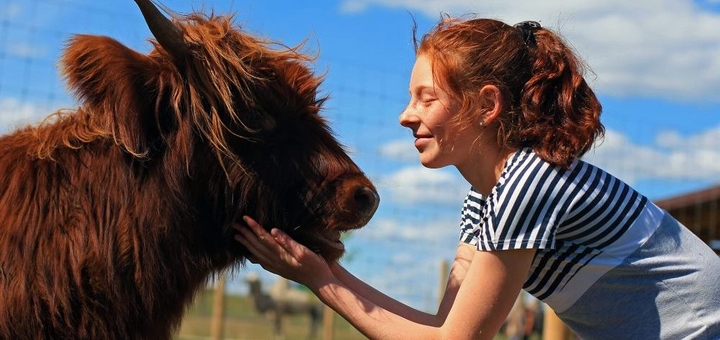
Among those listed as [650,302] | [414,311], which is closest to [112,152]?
[414,311]

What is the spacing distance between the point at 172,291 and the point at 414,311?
3.00ft

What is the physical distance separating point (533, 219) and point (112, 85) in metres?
1.43

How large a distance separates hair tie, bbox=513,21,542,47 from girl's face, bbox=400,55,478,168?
313 millimetres

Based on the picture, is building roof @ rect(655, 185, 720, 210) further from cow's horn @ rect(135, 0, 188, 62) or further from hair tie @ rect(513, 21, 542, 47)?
cow's horn @ rect(135, 0, 188, 62)

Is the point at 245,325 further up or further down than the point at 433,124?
further down

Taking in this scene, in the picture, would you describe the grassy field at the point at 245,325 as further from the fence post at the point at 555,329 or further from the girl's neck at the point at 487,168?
the girl's neck at the point at 487,168

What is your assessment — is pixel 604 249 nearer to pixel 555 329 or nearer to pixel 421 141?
pixel 421 141

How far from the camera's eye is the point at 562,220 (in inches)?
115

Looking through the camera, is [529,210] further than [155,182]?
No

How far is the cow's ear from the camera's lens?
10.3ft

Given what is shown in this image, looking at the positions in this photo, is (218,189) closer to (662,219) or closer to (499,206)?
(499,206)

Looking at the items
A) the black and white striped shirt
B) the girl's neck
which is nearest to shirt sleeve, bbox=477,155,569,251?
the black and white striped shirt

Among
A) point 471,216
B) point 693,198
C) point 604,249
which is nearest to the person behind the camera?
point 604,249

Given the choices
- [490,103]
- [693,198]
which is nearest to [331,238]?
[490,103]
